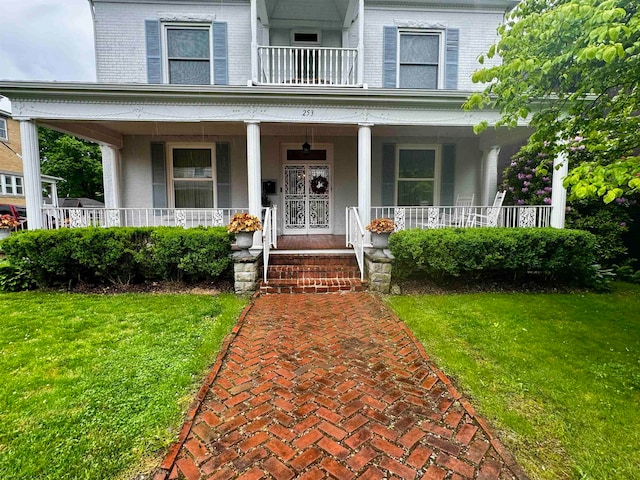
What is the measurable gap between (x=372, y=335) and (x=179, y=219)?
16.8ft

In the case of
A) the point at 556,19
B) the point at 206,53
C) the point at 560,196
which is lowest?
the point at 560,196

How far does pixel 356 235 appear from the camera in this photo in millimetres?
6695

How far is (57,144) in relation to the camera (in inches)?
970

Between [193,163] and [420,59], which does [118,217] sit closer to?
[193,163]

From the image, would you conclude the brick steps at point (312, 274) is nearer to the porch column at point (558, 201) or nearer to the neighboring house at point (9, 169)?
the porch column at point (558, 201)

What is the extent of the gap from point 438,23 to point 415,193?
13.4 ft

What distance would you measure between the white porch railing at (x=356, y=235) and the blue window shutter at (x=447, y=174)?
3.26 metres

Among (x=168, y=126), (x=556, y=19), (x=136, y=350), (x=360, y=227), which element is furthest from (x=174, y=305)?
(x=556, y=19)

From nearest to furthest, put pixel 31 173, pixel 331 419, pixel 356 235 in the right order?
pixel 331 419 < pixel 31 173 < pixel 356 235

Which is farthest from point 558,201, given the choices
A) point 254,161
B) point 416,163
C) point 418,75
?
point 254,161

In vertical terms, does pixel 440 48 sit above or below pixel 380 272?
above

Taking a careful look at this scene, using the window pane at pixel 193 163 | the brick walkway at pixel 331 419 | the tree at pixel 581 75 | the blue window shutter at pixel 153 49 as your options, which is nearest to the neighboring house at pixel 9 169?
the window pane at pixel 193 163

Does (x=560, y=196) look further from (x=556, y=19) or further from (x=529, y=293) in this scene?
(x=556, y=19)

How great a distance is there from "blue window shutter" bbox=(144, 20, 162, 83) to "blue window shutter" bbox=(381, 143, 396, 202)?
5.68 metres
